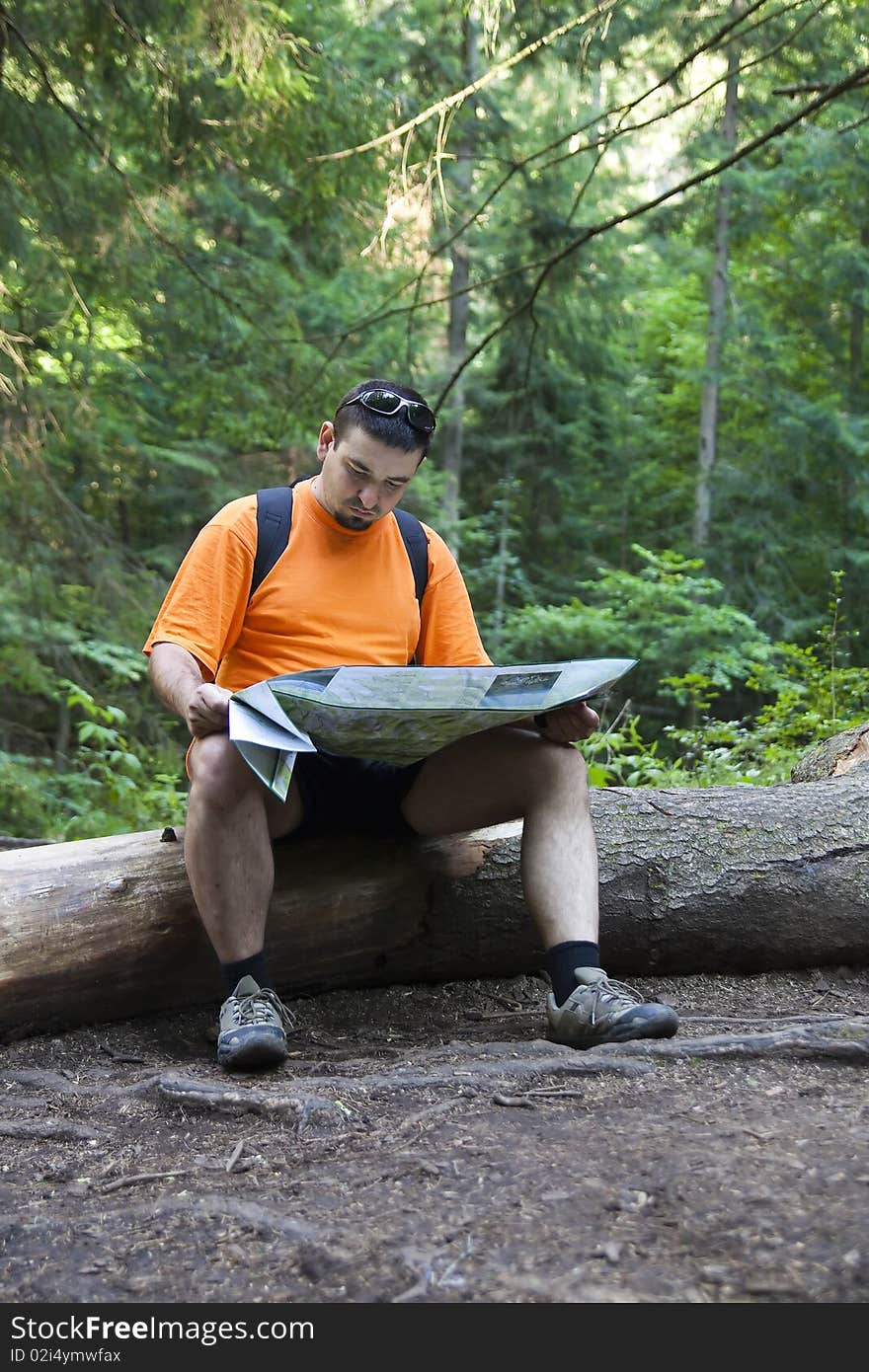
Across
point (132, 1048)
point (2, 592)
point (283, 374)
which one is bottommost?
point (132, 1048)

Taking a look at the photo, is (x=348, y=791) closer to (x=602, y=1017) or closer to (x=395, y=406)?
(x=602, y=1017)

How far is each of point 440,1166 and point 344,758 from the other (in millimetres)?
1312

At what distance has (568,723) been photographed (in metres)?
3.07

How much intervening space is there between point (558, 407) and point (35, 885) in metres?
17.1

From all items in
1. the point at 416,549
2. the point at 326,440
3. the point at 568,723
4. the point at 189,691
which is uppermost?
the point at 326,440

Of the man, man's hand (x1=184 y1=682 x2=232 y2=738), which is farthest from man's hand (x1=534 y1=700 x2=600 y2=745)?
man's hand (x1=184 y1=682 x2=232 y2=738)

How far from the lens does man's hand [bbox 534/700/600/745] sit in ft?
9.92

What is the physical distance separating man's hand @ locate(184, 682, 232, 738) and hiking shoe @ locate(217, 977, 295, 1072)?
67cm

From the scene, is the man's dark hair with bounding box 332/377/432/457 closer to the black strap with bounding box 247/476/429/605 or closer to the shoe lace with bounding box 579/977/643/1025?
the black strap with bounding box 247/476/429/605

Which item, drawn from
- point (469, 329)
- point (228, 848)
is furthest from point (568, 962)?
point (469, 329)

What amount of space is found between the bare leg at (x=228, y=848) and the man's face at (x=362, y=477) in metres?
0.82

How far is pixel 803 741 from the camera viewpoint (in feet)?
23.4

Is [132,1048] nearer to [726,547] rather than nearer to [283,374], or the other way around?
[283,374]
